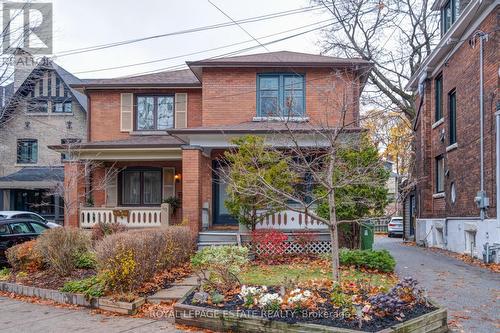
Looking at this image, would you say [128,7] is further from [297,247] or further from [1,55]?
[297,247]

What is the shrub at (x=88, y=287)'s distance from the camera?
8.22m

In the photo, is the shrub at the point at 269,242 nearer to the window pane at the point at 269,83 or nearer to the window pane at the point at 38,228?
the window pane at the point at 269,83

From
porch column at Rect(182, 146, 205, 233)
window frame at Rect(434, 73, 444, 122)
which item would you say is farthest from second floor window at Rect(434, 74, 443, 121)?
porch column at Rect(182, 146, 205, 233)

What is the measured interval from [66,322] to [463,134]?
13.2 m

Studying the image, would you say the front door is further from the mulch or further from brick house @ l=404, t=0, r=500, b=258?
brick house @ l=404, t=0, r=500, b=258

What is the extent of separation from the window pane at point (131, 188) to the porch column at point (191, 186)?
4.84 meters

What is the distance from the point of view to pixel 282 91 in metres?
16.9

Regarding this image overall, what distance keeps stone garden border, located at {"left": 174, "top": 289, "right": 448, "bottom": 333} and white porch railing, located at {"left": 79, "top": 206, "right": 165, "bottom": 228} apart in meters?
8.98

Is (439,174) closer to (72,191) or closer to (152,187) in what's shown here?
(152,187)

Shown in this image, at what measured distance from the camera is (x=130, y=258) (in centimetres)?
823

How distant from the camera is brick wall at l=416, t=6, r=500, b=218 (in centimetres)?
1277

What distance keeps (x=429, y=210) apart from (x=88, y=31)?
17111 mm

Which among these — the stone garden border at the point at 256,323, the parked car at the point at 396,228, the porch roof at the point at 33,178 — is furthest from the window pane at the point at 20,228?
the parked car at the point at 396,228

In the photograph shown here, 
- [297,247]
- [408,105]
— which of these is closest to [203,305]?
[297,247]
